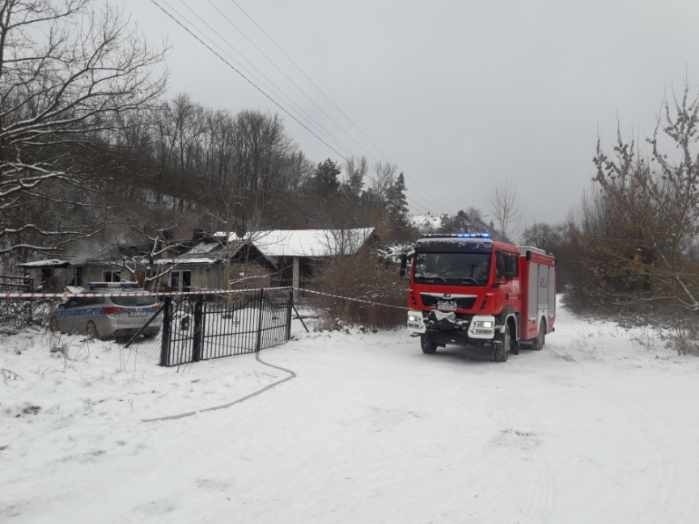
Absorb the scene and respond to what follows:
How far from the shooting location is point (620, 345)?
1527 centimetres

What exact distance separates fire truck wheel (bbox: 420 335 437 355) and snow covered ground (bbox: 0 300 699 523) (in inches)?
117

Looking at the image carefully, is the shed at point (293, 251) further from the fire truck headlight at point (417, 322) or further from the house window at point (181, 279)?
the fire truck headlight at point (417, 322)

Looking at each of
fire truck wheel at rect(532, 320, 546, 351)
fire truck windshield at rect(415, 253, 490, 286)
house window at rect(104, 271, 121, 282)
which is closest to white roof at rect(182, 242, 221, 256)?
house window at rect(104, 271, 121, 282)

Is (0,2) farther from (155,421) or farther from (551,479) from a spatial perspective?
(551,479)

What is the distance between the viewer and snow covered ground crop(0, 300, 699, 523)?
4137mm

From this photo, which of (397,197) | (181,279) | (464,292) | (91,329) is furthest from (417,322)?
(397,197)

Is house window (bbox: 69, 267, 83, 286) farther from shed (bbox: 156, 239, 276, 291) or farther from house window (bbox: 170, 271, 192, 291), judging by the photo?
house window (bbox: 170, 271, 192, 291)

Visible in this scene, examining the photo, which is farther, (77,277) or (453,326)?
(77,277)

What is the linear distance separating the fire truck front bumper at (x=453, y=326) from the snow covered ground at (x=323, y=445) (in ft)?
6.17

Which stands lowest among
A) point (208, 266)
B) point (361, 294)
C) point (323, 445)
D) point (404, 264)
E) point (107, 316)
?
point (323, 445)

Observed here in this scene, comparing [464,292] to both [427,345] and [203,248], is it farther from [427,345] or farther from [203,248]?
[203,248]

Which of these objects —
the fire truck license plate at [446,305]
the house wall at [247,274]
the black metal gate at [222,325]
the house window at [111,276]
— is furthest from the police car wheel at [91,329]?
the house window at [111,276]

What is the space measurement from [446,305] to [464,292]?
49cm

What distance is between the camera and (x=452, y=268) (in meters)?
12.1
